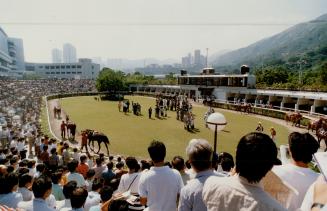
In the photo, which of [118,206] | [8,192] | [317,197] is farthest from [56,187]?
[317,197]

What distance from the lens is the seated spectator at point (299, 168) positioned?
3217 millimetres

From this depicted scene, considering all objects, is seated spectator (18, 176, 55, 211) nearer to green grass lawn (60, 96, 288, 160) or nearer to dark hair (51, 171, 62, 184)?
dark hair (51, 171, 62, 184)

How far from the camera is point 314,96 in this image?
32531mm

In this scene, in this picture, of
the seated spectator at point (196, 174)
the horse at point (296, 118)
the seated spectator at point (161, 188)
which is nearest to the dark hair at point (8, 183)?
the seated spectator at point (161, 188)

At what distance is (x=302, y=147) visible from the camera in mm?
3396

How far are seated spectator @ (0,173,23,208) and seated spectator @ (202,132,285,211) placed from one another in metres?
4.25

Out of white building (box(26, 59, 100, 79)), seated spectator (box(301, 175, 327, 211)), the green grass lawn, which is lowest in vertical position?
the green grass lawn

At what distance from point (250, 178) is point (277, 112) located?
33.1 meters

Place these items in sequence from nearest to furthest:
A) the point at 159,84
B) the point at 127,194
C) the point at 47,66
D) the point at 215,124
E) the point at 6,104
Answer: the point at 127,194
the point at 215,124
the point at 6,104
the point at 159,84
the point at 47,66

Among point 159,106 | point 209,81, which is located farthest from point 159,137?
point 209,81

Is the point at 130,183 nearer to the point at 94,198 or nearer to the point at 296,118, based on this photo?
the point at 94,198

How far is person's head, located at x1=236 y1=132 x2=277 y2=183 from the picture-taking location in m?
2.36

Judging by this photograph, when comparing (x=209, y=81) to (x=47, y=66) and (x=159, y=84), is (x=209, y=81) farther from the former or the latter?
(x=47, y=66)

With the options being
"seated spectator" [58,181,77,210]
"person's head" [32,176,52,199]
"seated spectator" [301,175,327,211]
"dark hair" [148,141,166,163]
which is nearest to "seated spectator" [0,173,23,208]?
"seated spectator" [58,181,77,210]
